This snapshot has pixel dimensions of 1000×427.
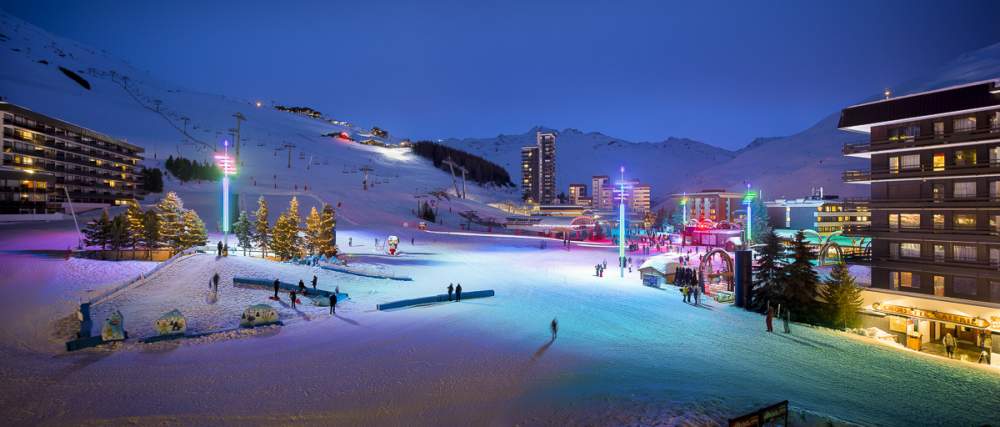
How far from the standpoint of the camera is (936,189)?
2697 centimetres

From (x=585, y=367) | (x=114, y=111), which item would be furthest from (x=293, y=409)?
(x=114, y=111)

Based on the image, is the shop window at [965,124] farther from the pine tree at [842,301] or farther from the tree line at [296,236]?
the tree line at [296,236]

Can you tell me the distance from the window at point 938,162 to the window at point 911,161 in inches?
31.8

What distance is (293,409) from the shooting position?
1260 cm

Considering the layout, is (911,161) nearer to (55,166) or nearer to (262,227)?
(262,227)

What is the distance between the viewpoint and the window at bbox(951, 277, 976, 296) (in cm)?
2539

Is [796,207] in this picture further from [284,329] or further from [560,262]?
[284,329]

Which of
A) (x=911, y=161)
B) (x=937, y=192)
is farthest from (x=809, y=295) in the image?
(x=911, y=161)

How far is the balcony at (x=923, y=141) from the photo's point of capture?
81.0ft

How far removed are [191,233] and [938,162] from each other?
48.8 meters

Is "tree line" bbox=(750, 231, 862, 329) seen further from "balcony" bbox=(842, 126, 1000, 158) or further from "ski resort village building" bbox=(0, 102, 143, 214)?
"ski resort village building" bbox=(0, 102, 143, 214)

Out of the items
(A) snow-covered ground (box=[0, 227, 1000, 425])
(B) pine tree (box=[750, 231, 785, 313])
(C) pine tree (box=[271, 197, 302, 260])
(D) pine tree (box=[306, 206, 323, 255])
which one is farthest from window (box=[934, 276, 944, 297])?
(C) pine tree (box=[271, 197, 302, 260])

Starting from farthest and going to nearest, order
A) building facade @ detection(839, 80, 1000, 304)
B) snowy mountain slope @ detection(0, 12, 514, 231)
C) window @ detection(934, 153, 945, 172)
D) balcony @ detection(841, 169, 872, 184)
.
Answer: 1. snowy mountain slope @ detection(0, 12, 514, 231)
2. balcony @ detection(841, 169, 872, 184)
3. window @ detection(934, 153, 945, 172)
4. building facade @ detection(839, 80, 1000, 304)

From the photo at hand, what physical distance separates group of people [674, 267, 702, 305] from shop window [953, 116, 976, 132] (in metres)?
15.4
